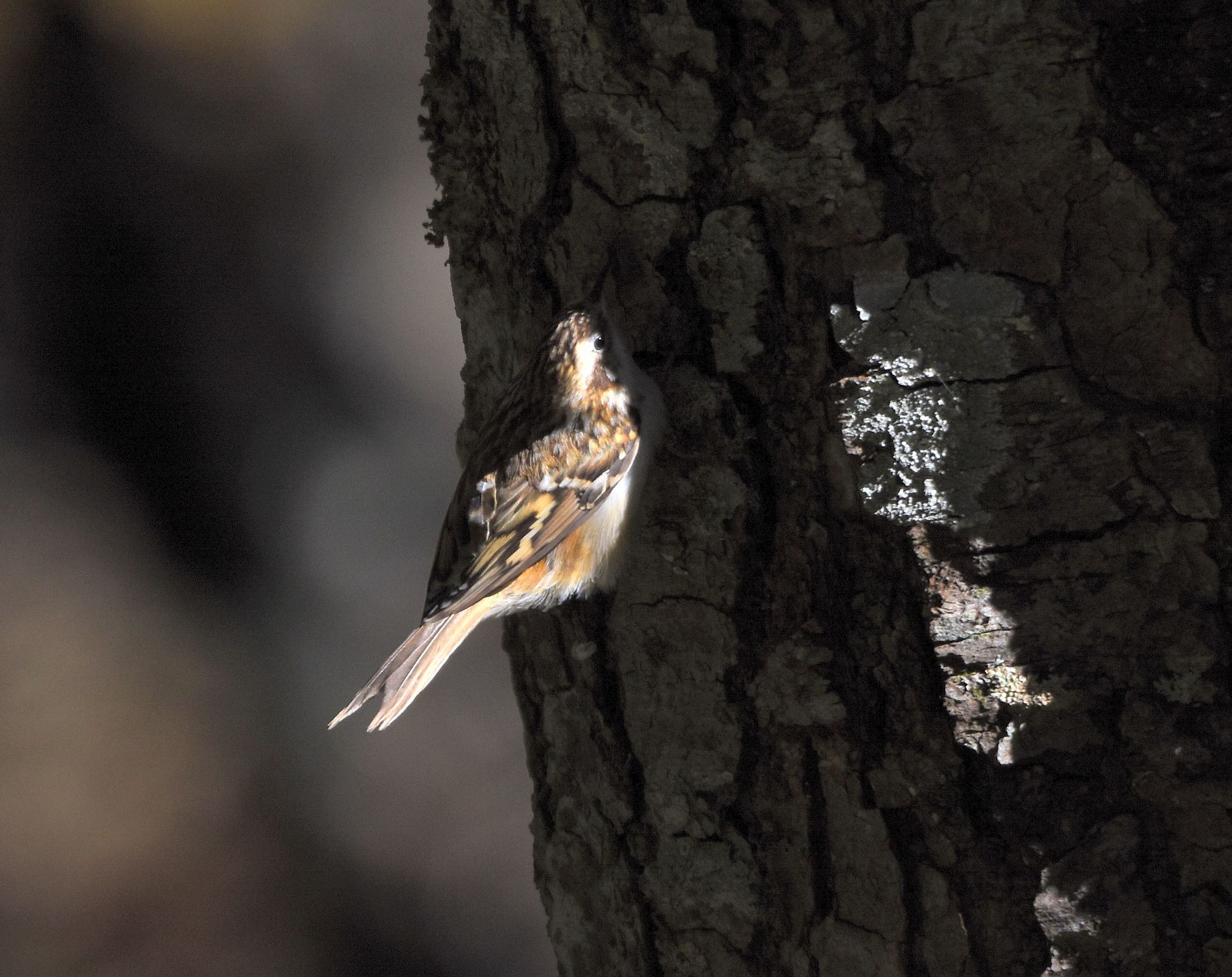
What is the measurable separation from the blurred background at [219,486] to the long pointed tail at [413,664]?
5.45ft

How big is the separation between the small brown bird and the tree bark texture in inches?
11.2

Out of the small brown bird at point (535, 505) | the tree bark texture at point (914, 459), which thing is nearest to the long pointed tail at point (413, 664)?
the small brown bird at point (535, 505)

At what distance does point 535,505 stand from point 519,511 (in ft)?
0.13

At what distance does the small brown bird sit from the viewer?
2.24 meters

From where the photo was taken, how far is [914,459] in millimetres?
1642

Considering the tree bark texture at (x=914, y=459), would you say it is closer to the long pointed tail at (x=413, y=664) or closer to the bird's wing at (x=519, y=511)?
the bird's wing at (x=519, y=511)

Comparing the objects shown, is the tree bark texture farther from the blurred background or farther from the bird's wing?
the blurred background

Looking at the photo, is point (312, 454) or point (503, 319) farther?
point (312, 454)

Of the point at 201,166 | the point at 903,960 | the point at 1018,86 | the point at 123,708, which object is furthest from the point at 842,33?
the point at 123,708

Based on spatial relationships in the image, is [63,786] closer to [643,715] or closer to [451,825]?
[451,825]

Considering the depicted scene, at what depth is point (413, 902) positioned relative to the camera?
14.9 feet

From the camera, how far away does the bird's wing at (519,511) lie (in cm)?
251

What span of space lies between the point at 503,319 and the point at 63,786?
3.04 meters

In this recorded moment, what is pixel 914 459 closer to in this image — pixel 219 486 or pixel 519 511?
pixel 519 511
